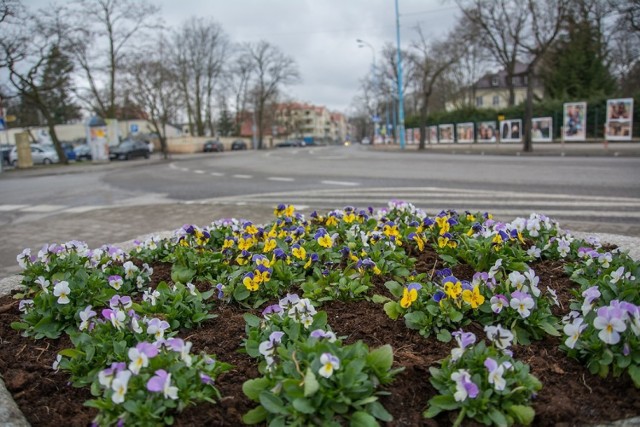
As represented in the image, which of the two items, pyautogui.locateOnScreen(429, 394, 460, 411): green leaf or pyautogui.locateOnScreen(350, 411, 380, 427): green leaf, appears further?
pyautogui.locateOnScreen(429, 394, 460, 411): green leaf

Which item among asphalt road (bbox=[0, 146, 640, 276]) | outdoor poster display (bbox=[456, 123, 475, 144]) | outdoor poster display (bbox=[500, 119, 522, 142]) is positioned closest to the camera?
asphalt road (bbox=[0, 146, 640, 276])

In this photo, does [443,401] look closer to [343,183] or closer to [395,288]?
[395,288]

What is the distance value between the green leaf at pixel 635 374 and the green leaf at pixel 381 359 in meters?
0.89

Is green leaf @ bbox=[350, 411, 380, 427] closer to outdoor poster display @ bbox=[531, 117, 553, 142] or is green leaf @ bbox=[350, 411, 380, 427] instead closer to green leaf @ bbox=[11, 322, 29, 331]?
green leaf @ bbox=[11, 322, 29, 331]

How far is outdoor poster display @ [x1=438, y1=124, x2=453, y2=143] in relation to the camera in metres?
52.1

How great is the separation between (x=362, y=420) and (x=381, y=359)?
0.29m

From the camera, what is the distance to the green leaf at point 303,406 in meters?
1.75

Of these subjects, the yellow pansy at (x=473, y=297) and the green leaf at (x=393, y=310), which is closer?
the yellow pansy at (x=473, y=297)

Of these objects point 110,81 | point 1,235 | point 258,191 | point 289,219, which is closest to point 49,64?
point 110,81

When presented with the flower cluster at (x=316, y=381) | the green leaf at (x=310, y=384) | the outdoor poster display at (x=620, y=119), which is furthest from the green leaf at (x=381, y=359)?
the outdoor poster display at (x=620, y=119)

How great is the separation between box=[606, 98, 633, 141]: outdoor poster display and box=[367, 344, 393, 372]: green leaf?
35.0 m

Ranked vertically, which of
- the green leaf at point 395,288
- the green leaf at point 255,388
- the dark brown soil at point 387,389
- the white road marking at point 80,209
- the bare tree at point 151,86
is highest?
the bare tree at point 151,86

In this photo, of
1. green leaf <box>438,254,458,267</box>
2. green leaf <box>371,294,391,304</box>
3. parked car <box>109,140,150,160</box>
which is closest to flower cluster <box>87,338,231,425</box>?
green leaf <box>371,294,391,304</box>

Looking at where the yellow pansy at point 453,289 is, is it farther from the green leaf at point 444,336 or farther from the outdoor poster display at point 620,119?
the outdoor poster display at point 620,119
